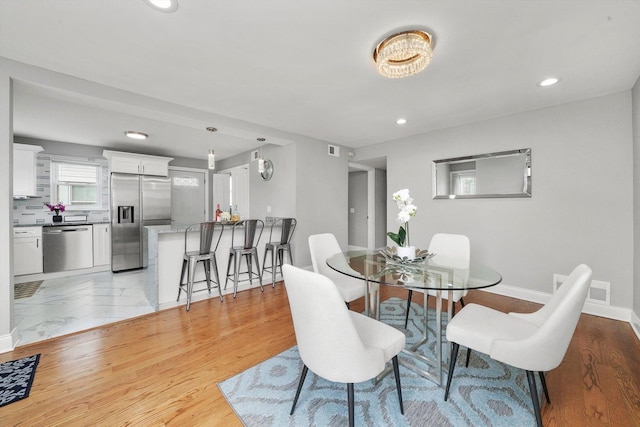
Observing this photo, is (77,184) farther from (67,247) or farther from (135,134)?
(135,134)

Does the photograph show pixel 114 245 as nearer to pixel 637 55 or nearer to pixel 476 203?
pixel 476 203

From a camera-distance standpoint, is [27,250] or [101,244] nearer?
[27,250]

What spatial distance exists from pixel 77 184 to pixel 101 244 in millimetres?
1225

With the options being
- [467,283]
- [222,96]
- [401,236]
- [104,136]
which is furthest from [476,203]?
[104,136]

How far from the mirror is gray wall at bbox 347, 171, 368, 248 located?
250cm

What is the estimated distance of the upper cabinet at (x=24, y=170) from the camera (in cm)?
391

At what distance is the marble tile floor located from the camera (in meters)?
2.46

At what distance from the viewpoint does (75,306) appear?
2984mm

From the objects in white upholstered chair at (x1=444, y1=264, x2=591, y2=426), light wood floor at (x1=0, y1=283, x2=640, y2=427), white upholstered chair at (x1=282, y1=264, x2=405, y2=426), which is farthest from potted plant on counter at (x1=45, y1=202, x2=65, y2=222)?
white upholstered chair at (x1=444, y1=264, x2=591, y2=426)

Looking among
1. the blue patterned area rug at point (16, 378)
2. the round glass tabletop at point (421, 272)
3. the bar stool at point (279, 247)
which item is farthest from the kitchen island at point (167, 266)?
the round glass tabletop at point (421, 272)

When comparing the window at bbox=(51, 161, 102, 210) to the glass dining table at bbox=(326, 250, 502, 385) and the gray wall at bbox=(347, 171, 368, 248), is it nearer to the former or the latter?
the glass dining table at bbox=(326, 250, 502, 385)

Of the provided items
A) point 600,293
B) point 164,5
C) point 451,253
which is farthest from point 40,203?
point 600,293

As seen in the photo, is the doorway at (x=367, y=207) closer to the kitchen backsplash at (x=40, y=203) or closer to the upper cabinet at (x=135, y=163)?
the upper cabinet at (x=135, y=163)

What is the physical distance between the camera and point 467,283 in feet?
5.14
